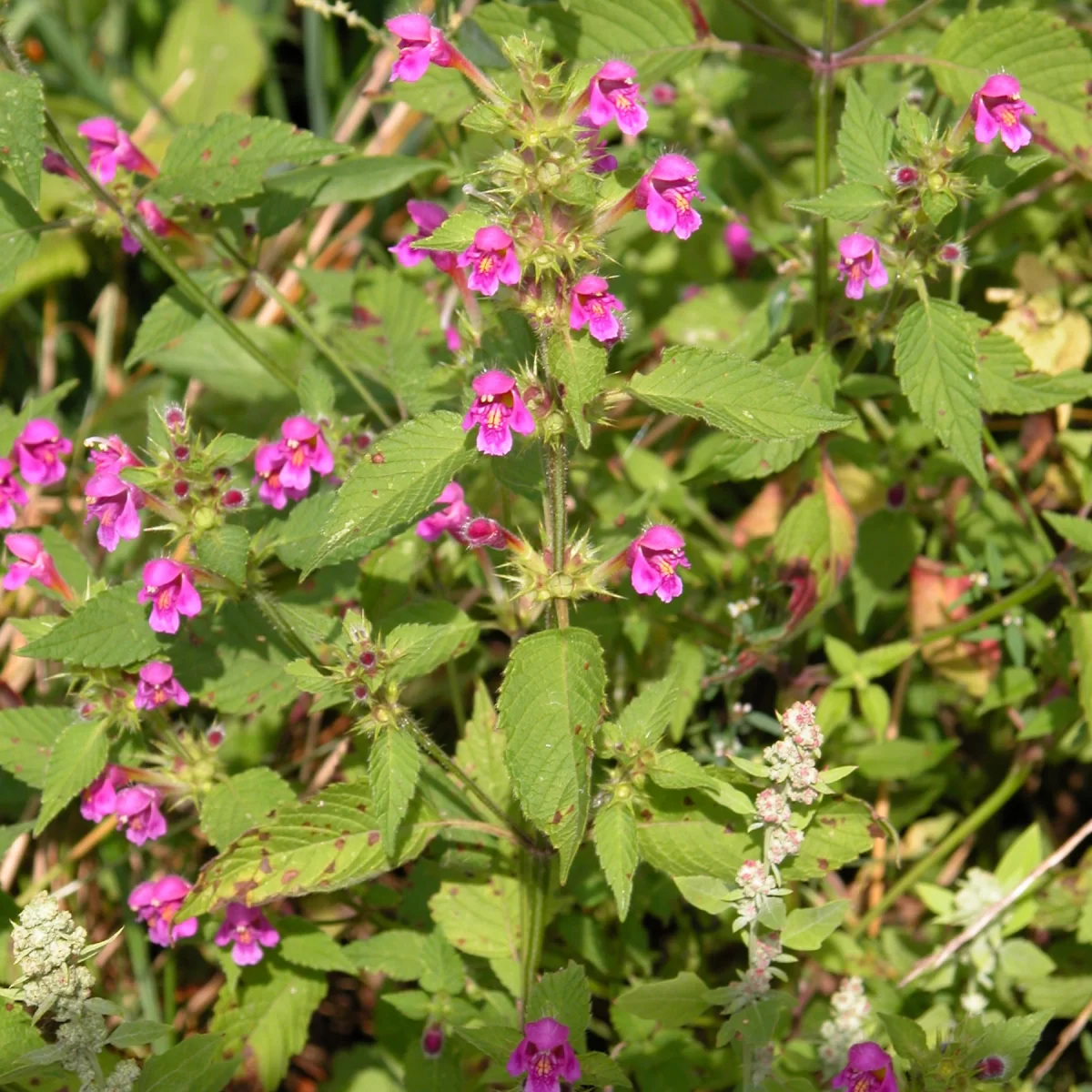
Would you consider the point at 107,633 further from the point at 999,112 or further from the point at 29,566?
the point at 999,112

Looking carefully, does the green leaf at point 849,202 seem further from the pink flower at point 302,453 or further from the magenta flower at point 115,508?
the magenta flower at point 115,508

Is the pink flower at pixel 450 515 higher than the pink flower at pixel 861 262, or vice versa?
the pink flower at pixel 861 262

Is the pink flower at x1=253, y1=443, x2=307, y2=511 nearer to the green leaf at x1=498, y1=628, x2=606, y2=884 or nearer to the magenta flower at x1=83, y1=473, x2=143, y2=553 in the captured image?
the magenta flower at x1=83, y1=473, x2=143, y2=553

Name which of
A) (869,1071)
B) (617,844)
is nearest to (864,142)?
(617,844)

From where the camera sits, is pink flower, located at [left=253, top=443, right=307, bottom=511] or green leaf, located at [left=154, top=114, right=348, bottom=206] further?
green leaf, located at [left=154, top=114, right=348, bottom=206]

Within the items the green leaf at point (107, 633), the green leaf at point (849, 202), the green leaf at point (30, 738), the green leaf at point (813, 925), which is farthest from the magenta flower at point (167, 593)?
the green leaf at point (849, 202)

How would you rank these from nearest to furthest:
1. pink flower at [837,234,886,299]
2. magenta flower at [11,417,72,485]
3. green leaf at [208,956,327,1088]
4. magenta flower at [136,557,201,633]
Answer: magenta flower at [136,557,201,633], pink flower at [837,234,886,299], green leaf at [208,956,327,1088], magenta flower at [11,417,72,485]

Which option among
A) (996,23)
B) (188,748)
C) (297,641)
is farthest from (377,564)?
(996,23)

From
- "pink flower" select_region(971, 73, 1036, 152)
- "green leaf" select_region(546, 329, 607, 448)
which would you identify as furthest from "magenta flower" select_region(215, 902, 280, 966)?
"pink flower" select_region(971, 73, 1036, 152)
